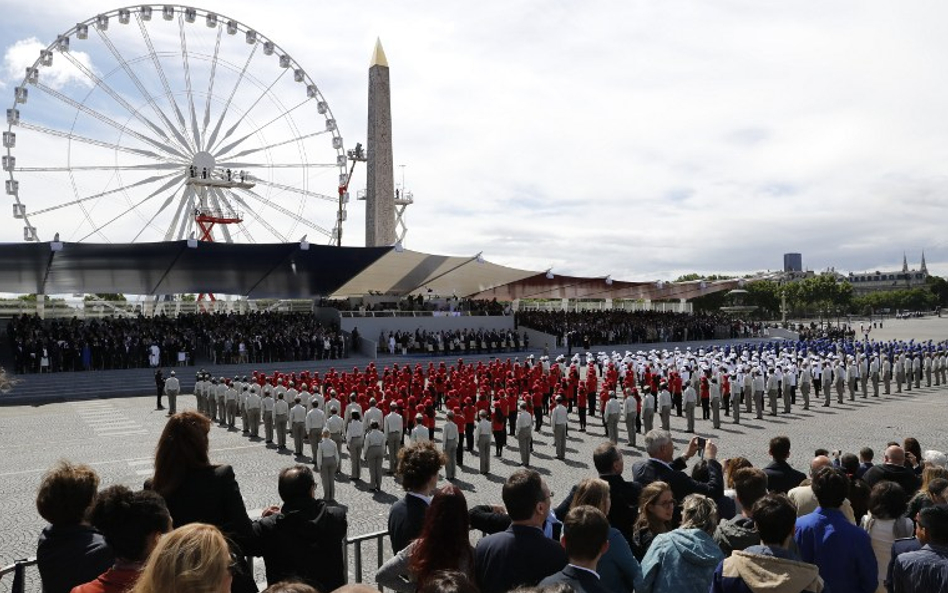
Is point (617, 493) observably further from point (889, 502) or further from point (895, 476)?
point (895, 476)

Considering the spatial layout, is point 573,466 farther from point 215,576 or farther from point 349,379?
point 215,576

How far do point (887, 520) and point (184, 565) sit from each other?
409 cm

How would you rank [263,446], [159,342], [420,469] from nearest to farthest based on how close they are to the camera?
1. [420,469]
2. [263,446]
3. [159,342]

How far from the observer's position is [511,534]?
128 inches

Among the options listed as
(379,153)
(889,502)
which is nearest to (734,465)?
(889,502)

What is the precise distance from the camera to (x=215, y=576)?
2104 mm

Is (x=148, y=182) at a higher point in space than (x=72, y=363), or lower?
higher

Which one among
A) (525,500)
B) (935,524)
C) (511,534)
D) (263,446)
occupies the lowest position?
(263,446)

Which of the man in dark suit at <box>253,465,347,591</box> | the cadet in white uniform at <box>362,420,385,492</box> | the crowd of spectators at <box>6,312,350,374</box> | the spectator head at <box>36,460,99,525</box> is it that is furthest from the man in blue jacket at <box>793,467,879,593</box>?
the crowd of spectators at <box>6,312,350,374</box>

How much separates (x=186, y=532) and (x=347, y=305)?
122 ft

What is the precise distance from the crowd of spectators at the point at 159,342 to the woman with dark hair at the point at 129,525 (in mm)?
26333

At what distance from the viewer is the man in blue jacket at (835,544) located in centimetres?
382

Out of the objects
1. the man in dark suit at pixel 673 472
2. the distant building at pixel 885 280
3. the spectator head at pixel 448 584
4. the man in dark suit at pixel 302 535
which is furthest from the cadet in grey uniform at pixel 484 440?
the distant building at pixel 885 280

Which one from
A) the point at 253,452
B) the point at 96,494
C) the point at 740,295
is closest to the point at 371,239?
the point at 253,452
